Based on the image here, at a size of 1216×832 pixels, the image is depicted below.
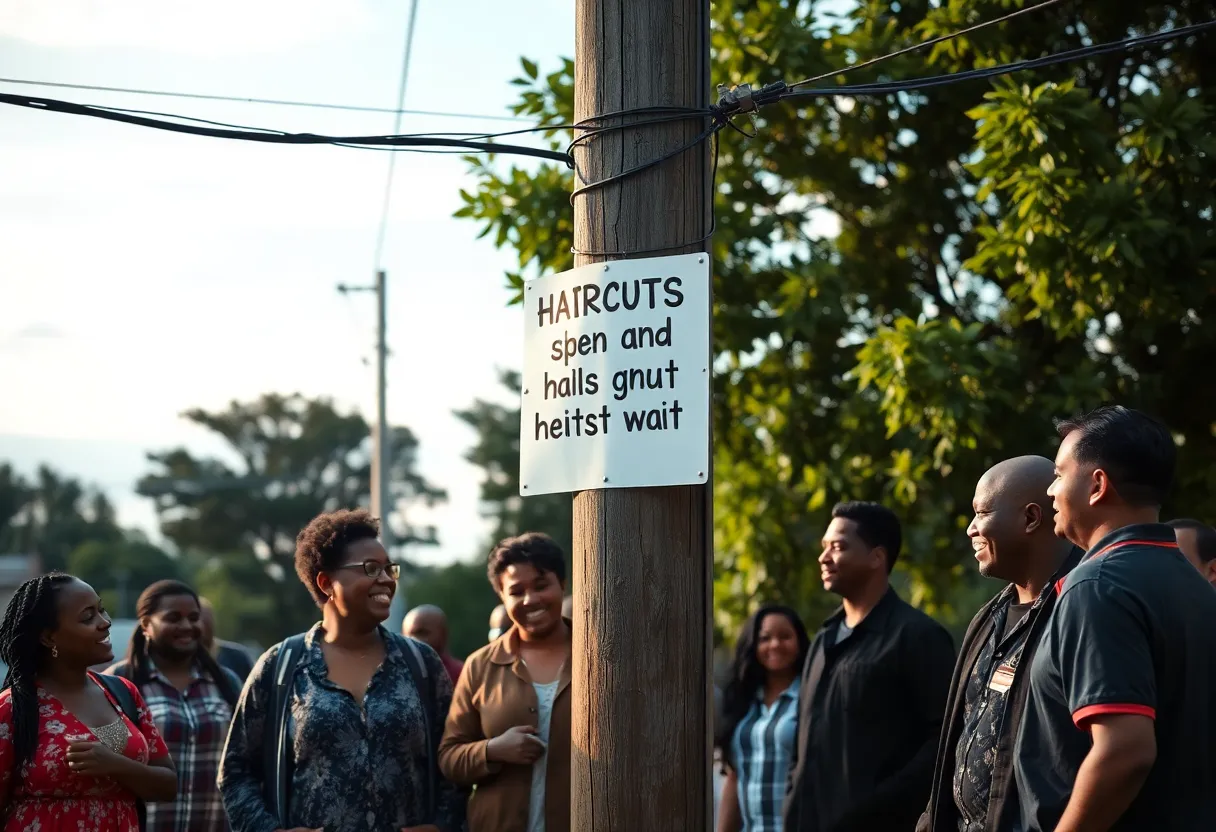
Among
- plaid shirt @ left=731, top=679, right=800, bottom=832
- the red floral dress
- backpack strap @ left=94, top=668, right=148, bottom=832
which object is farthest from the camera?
plaid shirt @ left=731, top=679, right=800, bottom=832

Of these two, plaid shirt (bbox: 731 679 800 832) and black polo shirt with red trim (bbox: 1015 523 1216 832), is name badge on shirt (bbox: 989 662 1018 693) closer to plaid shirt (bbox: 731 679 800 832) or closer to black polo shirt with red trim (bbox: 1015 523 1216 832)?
black polo shirt with red trim (bbox: 1015 523 1216 832)

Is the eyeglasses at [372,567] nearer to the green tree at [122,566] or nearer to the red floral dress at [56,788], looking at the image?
the red floral dress at [56,788]

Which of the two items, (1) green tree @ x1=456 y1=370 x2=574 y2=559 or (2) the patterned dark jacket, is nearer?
(2) the patterned dark jacket

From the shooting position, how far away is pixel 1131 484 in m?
3.97

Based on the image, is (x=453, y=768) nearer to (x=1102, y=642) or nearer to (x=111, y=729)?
(x=111, y=729)

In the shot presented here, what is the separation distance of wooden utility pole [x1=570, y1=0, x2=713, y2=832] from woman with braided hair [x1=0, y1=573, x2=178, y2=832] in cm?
198

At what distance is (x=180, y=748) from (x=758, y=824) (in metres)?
2.71

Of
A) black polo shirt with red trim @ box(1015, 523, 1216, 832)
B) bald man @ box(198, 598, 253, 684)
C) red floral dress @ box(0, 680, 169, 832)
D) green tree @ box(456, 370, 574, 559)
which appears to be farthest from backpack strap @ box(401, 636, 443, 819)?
green tree @ box(456, 370, 574, 559)

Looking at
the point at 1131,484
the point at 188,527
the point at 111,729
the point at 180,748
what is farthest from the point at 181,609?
the point at 188,527

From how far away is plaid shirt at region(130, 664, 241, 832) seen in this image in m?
6.82

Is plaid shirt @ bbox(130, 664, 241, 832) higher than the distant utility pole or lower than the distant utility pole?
lower

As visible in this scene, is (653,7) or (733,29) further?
(733,29)

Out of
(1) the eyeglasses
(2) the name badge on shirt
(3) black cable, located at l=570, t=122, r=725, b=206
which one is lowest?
(2) the name badge on shirt

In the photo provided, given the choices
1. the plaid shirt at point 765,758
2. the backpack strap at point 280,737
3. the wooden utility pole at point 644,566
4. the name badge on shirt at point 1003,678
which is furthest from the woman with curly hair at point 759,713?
the wooden utility pole at point 644,566
